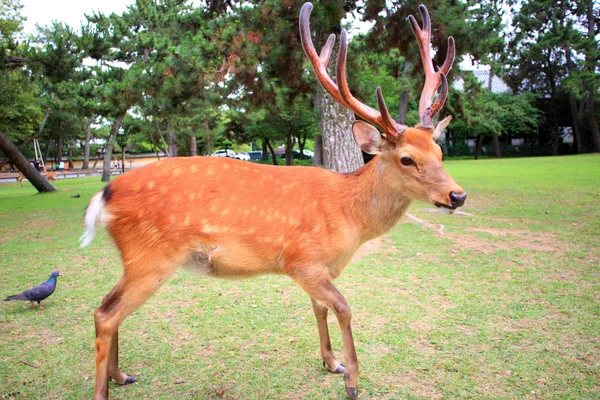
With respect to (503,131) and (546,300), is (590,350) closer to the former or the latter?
(546,300)

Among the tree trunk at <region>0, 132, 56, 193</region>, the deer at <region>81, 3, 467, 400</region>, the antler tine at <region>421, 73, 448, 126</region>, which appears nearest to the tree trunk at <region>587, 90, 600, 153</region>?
the tree trunk at <region>0, 132, 56, 193</region>

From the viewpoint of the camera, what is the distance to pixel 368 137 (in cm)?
318

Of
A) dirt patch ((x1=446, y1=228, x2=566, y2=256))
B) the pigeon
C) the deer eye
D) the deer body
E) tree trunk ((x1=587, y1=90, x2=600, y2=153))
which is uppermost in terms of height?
tree trunk ((x1=587, y1=90, x2=600, y2=153))

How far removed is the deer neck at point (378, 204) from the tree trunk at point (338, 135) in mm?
4923

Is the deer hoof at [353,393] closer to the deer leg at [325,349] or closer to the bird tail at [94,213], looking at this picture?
the deer leg at [325,349]

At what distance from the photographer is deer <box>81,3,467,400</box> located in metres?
2.82

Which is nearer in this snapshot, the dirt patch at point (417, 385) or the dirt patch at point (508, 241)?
the dirt patch at point (417, 385)

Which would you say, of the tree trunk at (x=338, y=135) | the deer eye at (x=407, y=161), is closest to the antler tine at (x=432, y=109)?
the deer eye at (x=407, y=161)

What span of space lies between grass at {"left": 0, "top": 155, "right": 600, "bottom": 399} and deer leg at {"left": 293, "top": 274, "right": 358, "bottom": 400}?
15cm

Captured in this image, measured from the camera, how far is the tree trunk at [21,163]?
15055 mm

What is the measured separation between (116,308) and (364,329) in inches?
79.0

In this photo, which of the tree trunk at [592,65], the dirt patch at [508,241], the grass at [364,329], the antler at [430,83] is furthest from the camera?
the tree trunk at [592,65]

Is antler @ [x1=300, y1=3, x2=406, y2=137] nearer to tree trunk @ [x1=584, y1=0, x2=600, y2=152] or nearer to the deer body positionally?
the deer body

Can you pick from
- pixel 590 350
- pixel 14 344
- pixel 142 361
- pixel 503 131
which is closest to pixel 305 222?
pixel 142 361
